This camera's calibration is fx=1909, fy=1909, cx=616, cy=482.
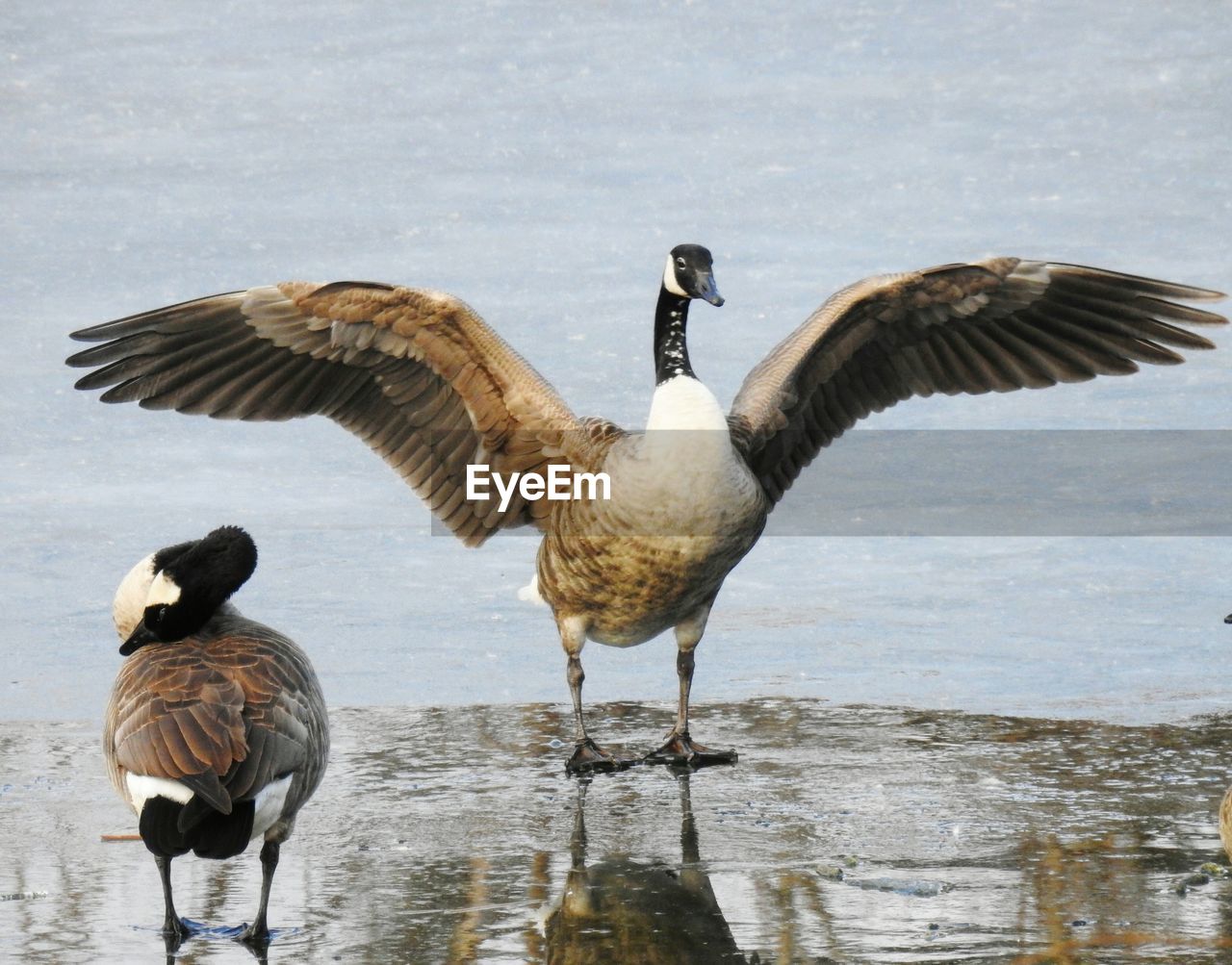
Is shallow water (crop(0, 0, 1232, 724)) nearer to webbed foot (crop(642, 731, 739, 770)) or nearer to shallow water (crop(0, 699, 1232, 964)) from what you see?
shallow water (crop(0, 699, 1232, 964))

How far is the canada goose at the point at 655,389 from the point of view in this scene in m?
5.69

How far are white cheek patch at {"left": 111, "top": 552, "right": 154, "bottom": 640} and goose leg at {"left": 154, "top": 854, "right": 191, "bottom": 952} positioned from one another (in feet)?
2.54

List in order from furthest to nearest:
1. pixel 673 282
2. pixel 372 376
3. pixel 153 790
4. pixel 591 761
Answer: pixel 372 376
pixel 673 282
pixel 591 761
pixel 153 790

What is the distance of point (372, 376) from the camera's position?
20.6ft

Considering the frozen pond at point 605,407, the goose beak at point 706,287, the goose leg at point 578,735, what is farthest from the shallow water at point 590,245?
the goose beak at point 706,287

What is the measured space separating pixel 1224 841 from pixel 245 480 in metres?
5.29

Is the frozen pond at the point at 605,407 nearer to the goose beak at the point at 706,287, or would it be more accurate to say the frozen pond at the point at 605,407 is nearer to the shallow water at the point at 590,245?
the shallow water at the point at 590,245

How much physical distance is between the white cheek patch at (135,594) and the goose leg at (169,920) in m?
0.77

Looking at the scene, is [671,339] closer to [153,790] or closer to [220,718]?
[220,718]

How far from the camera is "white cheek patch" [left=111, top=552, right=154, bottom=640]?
4590mm

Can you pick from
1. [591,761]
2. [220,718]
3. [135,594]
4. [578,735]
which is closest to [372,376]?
[578,735]

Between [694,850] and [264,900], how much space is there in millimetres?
1064

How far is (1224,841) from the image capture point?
13.9ft

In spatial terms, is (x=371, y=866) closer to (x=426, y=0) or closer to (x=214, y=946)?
(x=214, y=946)
